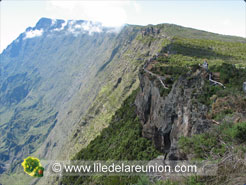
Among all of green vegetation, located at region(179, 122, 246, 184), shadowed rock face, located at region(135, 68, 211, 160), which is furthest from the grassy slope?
shadowed rock face, located at region(135, 68, 211, 160)

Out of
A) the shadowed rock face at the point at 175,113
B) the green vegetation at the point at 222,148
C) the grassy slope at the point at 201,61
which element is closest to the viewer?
the green vegetation at the point at 222,148

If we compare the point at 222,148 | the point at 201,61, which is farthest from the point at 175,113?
the point at 201,61

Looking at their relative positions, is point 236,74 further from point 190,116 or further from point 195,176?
point 195,176

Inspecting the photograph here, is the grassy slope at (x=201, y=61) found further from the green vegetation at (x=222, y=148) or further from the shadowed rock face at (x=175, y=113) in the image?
the shadowed rock face at (x=175, y=113)

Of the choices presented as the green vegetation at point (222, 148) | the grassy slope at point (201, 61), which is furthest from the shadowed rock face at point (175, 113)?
the green vegetation at point (222, 148)

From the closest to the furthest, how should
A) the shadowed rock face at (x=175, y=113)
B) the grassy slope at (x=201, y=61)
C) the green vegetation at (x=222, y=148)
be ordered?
the green vegetation at (x=222, y=148)
the shadowed rock face at (x=175, y=113)
the grassy slope at (x=201, y=61)

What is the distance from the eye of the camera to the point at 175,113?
63.8ft

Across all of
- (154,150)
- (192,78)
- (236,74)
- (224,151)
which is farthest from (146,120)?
(224,151)

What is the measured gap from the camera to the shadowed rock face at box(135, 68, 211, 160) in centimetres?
1415

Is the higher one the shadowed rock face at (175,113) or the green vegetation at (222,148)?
the shadowed rock face at (175,113)

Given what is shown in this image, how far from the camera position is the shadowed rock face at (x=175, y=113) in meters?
14.1

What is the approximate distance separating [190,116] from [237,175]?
30.0 ft

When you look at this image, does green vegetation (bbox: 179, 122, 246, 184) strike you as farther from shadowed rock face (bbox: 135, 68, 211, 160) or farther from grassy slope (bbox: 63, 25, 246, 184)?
shadowed rock face (bbox: 135, 68, 211, 160)

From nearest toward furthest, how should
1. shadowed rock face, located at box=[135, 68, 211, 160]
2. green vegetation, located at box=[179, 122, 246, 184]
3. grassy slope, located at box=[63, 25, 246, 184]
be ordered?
green vegetation, located at box=[179, 122, 246, 184]
shadowed rock face, located at box=[135, 68, 211, 160]
grassy slope, located at box=[63, 25, 246, 184]
